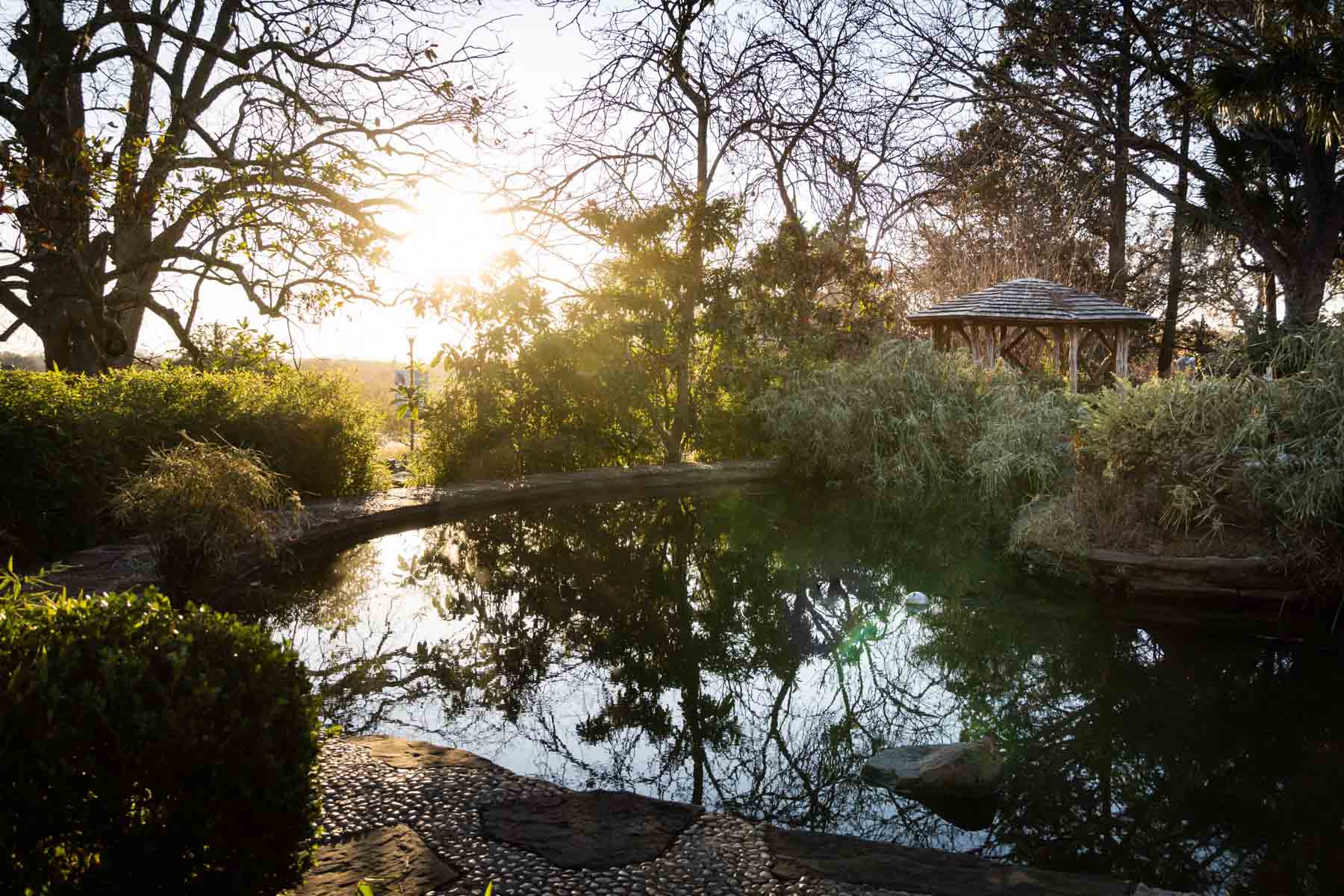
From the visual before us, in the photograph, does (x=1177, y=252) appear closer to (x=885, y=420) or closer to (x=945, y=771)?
Result: (x=885, y=420)

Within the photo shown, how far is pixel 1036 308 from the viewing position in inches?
568

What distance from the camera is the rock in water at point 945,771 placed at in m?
3.33

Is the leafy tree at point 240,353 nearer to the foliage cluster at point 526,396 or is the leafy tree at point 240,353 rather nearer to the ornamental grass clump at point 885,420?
the foliage cluster at point 526,396

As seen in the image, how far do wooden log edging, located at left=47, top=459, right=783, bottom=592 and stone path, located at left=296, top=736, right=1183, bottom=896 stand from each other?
110 inches

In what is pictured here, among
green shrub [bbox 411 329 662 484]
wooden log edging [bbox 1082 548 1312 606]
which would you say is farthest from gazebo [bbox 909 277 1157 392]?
wooden log edging [bbox 1082 548 1312 606]

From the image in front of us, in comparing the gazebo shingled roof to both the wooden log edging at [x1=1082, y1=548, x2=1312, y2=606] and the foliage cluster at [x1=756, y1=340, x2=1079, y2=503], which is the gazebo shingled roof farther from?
the wooden log edging at [x1=1082, y1=548, x2=1312, y2=606]

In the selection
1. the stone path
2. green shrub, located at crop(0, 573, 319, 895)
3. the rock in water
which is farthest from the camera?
the rock in water

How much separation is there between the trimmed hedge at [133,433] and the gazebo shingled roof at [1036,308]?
32.2 feet

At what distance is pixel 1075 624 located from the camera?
5664 millimetres

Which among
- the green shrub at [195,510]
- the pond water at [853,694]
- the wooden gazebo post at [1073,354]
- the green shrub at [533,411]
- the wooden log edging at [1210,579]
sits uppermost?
the wooden gazebo post at [1073,354]

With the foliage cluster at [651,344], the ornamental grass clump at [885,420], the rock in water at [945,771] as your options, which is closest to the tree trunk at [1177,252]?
the foliage cluster at [651,344]

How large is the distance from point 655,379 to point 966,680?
8.84 meters

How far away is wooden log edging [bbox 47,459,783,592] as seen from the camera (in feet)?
18.5

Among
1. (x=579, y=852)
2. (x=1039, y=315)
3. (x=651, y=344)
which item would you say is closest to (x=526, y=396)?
(x=651, y=344)
